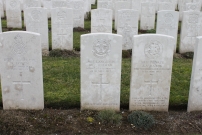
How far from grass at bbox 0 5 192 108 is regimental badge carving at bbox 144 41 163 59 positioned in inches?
53.0

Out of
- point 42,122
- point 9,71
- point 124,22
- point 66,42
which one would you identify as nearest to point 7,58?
point 9,71

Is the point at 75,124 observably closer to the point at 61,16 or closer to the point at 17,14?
the point at 61,16

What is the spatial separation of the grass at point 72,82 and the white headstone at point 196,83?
1.42ft

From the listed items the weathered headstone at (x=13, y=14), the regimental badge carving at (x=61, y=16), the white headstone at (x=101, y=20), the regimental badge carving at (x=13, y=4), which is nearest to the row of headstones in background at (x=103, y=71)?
the regimental badge carving at (x=61, y=16)

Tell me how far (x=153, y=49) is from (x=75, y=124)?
2.14 m

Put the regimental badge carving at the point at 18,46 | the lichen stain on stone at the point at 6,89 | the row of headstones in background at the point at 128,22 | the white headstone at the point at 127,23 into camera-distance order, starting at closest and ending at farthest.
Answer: the regimental badge carving at the point at 18,46, the lichen stain on stone at the point at 6,89, the row of headstones in background at the point at 128,22, the white headstone at the point at 127,23

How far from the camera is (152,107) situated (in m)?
6.20

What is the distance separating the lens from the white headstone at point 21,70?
221 inches

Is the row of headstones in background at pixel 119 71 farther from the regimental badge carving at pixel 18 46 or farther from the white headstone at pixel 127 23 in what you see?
the white headstone at pixel 127 23

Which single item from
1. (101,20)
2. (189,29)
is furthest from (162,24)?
(101,20)

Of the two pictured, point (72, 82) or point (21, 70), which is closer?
point (21, 70)

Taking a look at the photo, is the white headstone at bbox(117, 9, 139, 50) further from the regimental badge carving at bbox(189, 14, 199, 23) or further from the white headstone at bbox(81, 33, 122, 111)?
the white headstone at bbox(81, 33, 122, 111)

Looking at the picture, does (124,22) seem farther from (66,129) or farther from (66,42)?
(66,129)

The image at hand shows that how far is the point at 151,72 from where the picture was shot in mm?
5906
